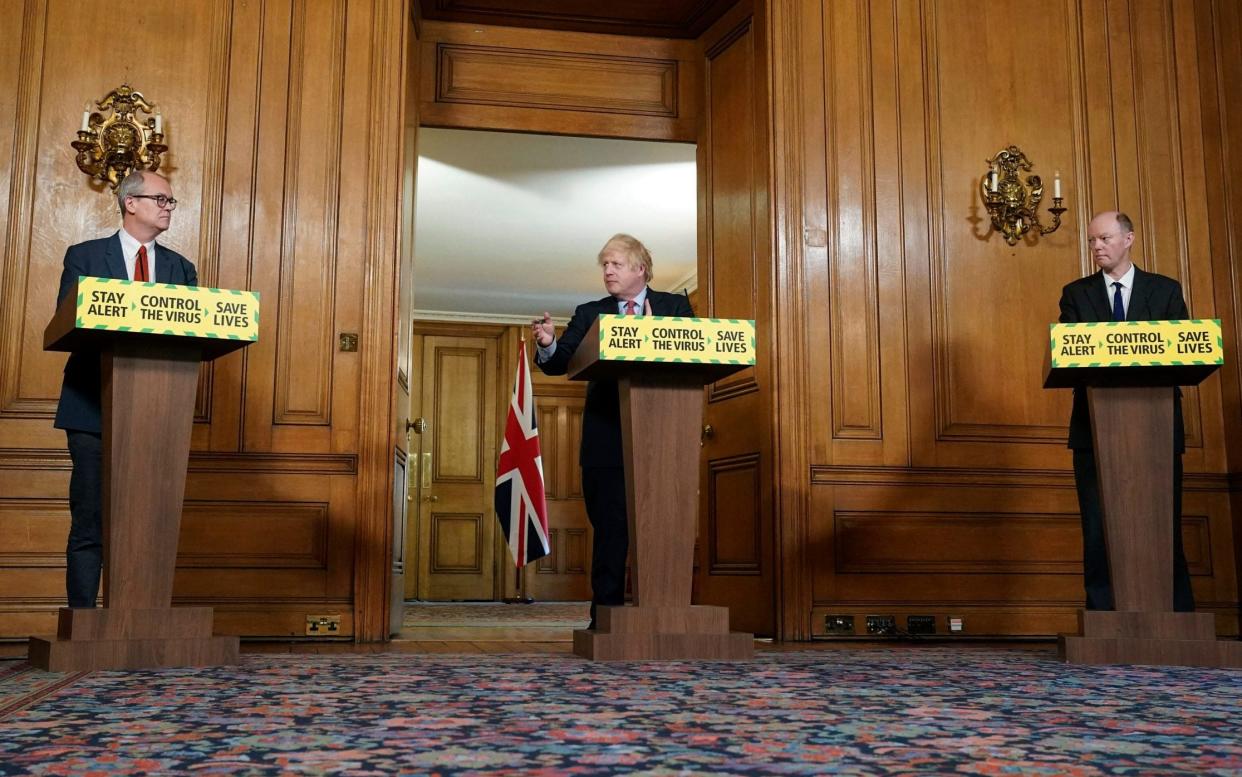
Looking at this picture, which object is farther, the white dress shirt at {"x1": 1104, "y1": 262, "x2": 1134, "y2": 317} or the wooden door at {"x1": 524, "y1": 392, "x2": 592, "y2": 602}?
the wooden door at {"x1": 524, "y1": 392, "x2": 592, "y2": 602}

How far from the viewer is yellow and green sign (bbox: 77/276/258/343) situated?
113 inches

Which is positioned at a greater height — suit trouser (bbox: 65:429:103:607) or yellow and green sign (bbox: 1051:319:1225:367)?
yellow and green sign (bbox: 1051:319:1225:367)

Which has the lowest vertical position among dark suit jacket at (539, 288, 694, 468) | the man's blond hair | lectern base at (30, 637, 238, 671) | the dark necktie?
lectern base at (30, 637, 238, 671)

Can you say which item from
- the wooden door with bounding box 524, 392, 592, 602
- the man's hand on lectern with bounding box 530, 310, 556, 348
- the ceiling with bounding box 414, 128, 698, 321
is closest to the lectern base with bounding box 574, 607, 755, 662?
the man's hand on lectern with bounding box 530, 310, 556, 348

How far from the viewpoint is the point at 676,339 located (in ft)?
10.8

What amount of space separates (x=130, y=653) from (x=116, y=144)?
7.40 feet

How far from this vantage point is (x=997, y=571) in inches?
190

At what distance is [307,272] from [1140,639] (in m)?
3.10

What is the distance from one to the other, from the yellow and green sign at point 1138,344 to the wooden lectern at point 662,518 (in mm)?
930

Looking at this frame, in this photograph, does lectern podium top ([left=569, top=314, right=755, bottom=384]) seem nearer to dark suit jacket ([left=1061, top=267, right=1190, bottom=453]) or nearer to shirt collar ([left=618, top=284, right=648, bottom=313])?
shirt collar ([left=618, top=284, right=648, bottom=313])

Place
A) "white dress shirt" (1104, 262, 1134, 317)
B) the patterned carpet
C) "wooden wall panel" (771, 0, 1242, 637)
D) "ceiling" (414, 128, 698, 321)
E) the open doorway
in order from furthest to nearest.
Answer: the open doorway, "ceiling" (414, 128, 698, 321), "wooden wall panel" (771, 0, 1242, 637), "white dress shirt" (1104, 262, 1134, 317), the patterned carpet

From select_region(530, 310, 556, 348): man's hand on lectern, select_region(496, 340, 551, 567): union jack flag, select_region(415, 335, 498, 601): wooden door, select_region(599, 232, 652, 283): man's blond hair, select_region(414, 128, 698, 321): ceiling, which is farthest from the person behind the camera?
select_region(415, 335, 498, 601): wooden door

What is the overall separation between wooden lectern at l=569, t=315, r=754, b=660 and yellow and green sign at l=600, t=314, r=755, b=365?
51 mm

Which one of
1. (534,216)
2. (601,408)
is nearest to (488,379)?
(534,216)
